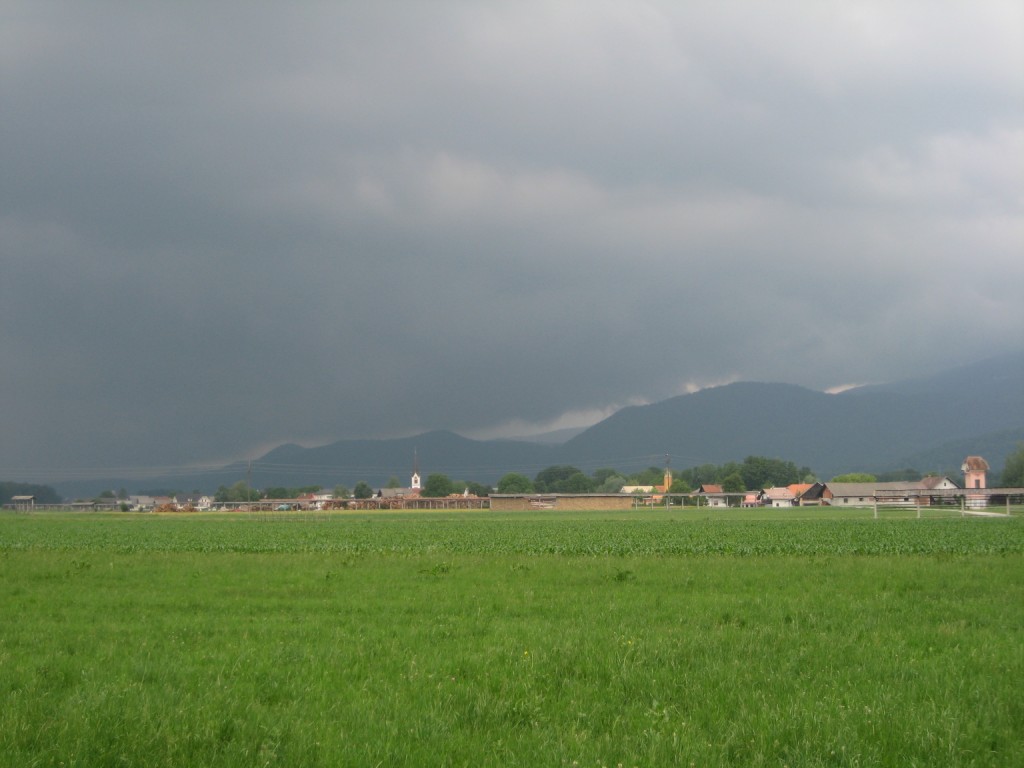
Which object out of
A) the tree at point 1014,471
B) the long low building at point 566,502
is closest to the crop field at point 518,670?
the long low building at point 566,502

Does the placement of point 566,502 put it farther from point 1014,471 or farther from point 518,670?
point 518,670

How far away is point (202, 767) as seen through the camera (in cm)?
708

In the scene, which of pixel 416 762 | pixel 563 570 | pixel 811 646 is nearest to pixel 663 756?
pixel 416 762

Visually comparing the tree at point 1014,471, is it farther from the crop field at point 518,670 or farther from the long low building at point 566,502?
the crop field at point 518,670

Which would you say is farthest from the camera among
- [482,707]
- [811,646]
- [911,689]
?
[811,646]

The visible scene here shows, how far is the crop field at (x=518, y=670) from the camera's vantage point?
761 centimetres

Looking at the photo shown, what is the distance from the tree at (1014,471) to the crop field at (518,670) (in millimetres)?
188594

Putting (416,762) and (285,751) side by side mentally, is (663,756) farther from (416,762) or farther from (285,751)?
(285,751)

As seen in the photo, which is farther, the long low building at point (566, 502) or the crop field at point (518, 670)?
the long low building at point (566, 502)

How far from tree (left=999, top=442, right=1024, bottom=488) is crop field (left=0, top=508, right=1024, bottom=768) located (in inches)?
7425

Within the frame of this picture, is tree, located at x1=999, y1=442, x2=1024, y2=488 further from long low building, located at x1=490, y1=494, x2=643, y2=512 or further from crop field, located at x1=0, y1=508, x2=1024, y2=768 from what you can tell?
crop field, located at x1=0, y1=508, x2=1024, y2=768

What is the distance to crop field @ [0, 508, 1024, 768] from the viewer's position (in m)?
7.61

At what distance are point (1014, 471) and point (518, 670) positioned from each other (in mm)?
207216

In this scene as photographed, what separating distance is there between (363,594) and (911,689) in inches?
466
